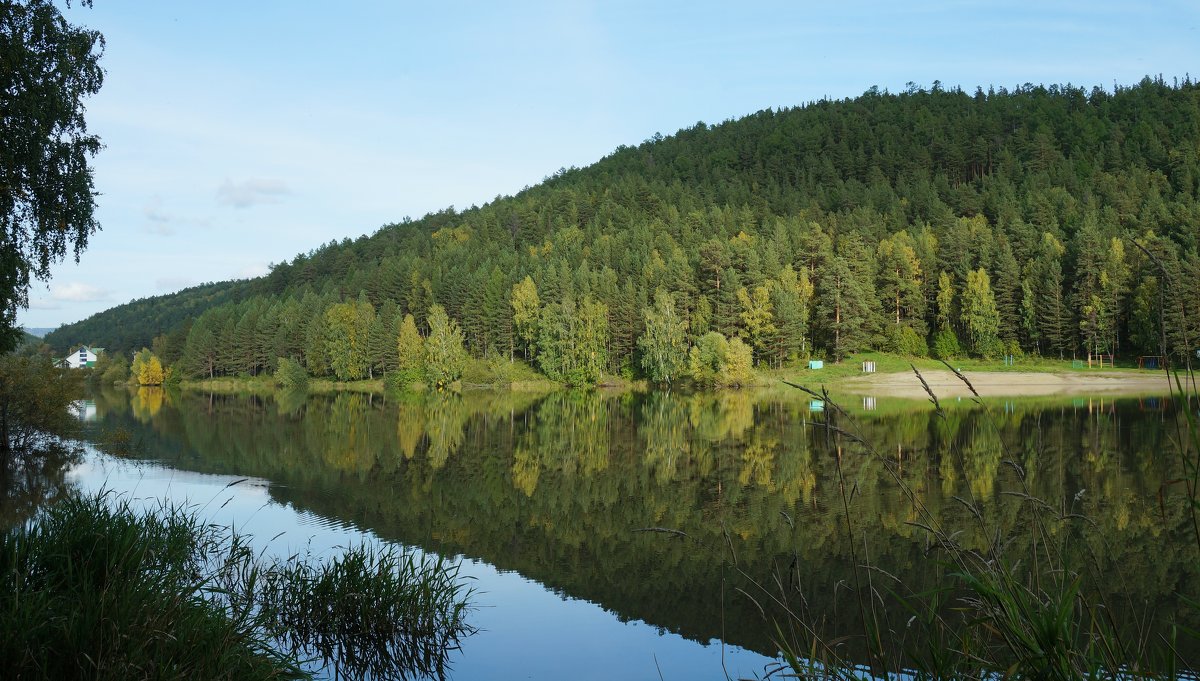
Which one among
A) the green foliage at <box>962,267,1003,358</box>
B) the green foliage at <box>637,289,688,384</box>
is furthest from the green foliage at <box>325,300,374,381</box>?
the green foliage at <box>962,267,1003,358</box>

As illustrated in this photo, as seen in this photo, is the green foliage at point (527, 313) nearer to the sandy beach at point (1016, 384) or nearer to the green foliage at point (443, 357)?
the green foliage at point (443, 357)

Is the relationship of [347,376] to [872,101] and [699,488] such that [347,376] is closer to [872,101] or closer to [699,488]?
[699,488]

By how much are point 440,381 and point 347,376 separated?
15.0m

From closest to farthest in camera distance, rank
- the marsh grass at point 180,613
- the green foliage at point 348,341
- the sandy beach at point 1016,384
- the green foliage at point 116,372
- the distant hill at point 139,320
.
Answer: the marsh grass at point 180,613, the sandy beach at point 1016,384, the green foliage at point 348,341, the green foliage at point 116,372, the distant hill at point 139,320

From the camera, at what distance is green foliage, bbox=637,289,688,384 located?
2852 inches

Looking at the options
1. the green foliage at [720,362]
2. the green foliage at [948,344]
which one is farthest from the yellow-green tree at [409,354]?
the green foliage at [948,344]

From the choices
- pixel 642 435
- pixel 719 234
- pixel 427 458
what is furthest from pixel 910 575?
pixel 719 234

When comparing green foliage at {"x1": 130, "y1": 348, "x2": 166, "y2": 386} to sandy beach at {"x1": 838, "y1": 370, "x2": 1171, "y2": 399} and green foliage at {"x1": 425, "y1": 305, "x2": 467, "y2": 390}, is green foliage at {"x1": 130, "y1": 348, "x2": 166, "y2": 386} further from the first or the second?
sandy beach at {"x1": 838, "y1": 370, "x2": 1171, "y2": 399}

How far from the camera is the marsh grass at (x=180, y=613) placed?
19.8ft

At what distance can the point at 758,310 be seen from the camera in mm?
75250

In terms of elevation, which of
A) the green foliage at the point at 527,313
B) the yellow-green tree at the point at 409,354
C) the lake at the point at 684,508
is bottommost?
the lake at the point at 684,508

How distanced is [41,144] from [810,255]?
75.7 meters

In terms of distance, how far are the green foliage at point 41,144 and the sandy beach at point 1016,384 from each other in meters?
49.2

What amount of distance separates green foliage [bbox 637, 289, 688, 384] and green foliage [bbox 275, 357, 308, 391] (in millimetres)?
38895
